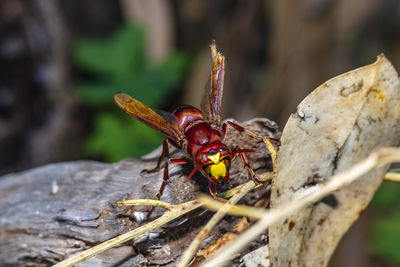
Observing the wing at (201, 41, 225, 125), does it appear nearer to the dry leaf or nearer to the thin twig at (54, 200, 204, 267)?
the dry leaf

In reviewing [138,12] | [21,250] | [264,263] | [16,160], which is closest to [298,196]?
[264,263]

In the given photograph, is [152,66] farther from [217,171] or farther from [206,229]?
[206,229]

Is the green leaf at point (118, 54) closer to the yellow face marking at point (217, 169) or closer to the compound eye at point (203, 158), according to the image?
the compound eye at point (203, 158)

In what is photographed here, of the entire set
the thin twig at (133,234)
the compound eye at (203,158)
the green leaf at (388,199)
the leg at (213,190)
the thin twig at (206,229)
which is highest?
the green leaf at (388,199)

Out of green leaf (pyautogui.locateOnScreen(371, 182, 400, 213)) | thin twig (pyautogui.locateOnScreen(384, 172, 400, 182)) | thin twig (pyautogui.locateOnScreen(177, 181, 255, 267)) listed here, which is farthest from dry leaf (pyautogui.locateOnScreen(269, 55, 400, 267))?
green leaf (pyautogui.locateOnScreen(371, 182, 400, 213))

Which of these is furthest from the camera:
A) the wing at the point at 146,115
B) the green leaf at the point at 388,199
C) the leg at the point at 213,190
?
the green leaf at the point at 388,199

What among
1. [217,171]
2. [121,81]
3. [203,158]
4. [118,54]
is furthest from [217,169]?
[118,54]

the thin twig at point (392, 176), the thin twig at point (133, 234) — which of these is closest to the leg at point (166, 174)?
the thin twig at point (133, 234)
